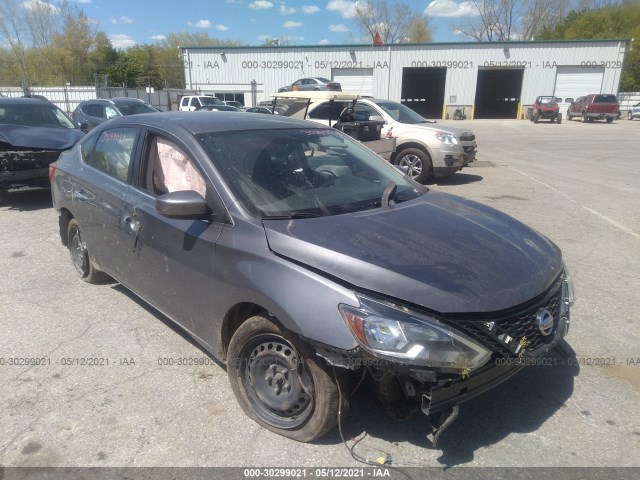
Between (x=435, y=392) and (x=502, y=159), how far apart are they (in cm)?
1425

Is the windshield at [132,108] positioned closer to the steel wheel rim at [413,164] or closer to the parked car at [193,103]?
the steel wheel rim at [413,164]

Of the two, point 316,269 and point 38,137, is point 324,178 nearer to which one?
point 316,269

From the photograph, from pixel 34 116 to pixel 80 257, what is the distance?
6.04 meters

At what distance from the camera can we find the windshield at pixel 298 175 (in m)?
2.97

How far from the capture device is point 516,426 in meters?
2.79

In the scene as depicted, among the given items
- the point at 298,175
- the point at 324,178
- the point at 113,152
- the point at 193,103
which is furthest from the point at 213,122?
the point at 193,103

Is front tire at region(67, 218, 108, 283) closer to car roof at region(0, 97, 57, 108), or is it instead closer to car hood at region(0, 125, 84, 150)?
car hood at region(0, 125, 84, 150)

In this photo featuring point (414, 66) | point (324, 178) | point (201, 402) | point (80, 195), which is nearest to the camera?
point (201, 402)

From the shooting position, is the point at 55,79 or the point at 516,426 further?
the point at 55,79

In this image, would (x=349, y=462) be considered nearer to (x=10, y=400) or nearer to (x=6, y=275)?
(x=10, y=400)

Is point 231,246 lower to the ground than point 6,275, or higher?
higher

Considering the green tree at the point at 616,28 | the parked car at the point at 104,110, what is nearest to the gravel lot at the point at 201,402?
the parked car at the point at 104,110

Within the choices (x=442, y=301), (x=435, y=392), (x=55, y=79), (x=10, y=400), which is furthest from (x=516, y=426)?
(x=55, y=79)

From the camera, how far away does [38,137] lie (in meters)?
8.39
